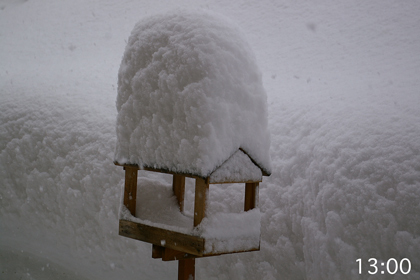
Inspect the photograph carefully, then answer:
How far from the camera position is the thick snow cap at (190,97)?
157cm

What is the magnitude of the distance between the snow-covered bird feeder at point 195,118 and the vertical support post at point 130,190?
3 centimetres

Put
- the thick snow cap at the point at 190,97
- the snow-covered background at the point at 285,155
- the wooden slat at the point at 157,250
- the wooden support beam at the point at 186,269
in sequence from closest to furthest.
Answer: the thick snow cap at the point at 190,97 → the wooden slat at the point at 157,250 → the wooden support beam at the point at 186,269 → the snow-covered background at the point at 285,155

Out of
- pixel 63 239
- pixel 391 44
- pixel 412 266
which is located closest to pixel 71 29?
pixel 63 239

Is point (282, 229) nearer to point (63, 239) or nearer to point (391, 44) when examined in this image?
point (63, 239)

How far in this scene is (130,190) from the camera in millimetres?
1928

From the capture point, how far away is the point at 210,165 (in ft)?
5.07

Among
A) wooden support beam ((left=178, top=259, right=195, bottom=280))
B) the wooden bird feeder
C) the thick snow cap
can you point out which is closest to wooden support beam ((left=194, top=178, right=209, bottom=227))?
the wooden bird feeder

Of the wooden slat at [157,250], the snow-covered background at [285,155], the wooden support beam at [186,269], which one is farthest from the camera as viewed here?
the snow-covered background at [285,155]

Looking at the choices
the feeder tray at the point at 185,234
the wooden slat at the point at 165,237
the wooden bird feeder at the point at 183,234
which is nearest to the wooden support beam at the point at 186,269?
the wooden bird feeder at the point at 183,234

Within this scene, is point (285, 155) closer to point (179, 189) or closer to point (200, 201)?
point (179, 189)

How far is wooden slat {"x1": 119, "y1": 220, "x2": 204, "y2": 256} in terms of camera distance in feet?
5.32

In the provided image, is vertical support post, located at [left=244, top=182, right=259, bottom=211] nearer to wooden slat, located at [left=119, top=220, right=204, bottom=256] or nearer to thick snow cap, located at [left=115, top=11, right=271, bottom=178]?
thick snow cap, located at [left=115, top=11, right=271, bottom=178]

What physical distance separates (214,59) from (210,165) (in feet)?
1.57

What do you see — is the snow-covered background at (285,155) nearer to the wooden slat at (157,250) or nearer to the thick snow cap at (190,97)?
the thick snow cap at (190,97)
